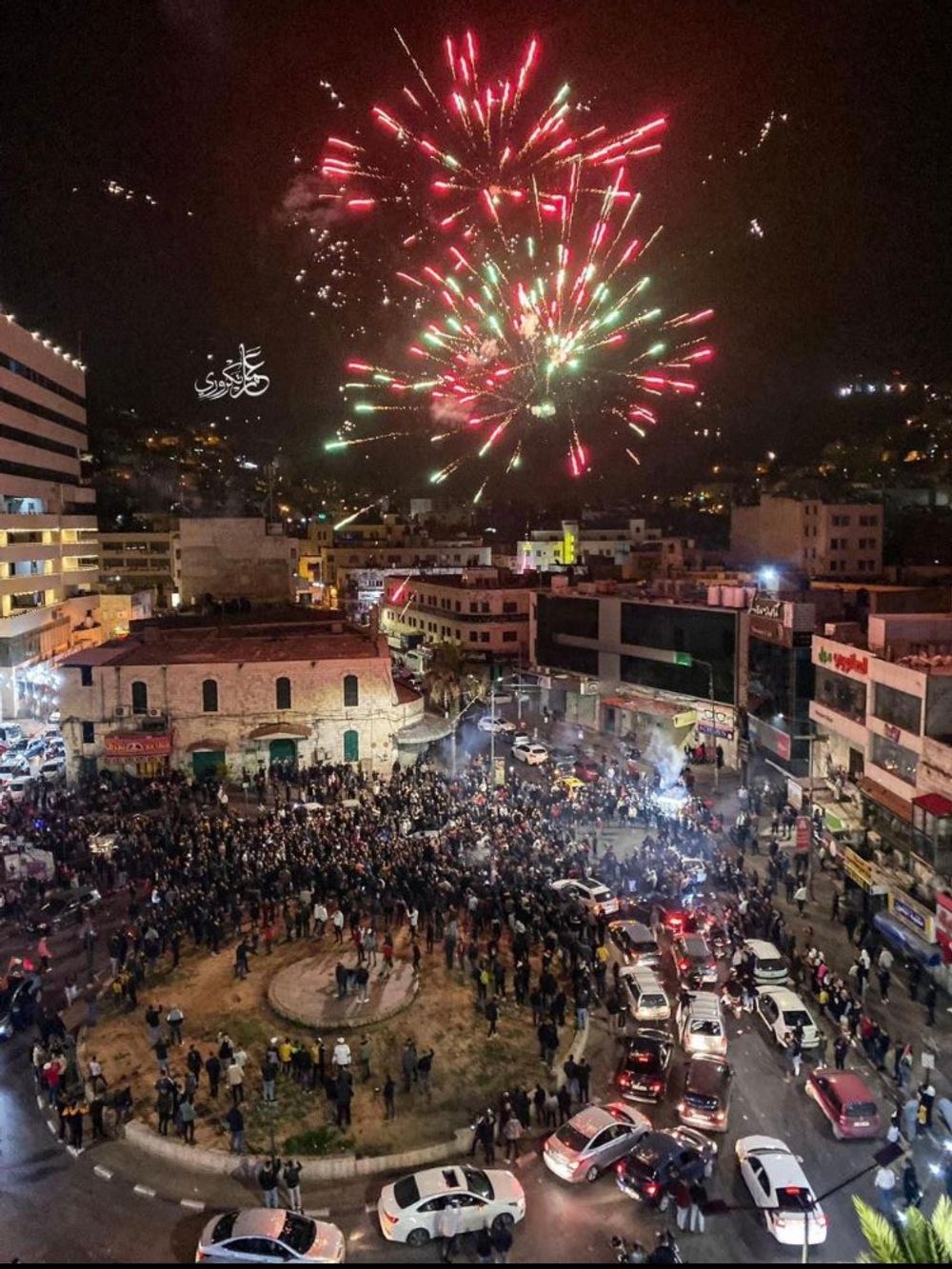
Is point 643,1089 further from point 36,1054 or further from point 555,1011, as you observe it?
point 36,1054

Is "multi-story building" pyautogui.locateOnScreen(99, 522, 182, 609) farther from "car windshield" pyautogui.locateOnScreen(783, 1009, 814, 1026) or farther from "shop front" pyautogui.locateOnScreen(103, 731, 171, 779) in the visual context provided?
"car windshield" pyautogui.locateOnScreen(783, 1009, 814, 1026)

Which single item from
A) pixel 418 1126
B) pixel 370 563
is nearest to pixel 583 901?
pixel 418 1126

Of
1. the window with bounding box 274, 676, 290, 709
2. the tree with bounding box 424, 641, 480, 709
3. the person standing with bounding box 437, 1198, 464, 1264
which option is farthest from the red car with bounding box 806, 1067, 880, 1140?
the tree with bounding box 424, 641, 480, 709

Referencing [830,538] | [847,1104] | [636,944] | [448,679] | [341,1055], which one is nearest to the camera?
[847,1104]

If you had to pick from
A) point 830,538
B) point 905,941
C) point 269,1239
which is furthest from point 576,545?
point 269,1239

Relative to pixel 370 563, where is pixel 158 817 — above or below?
below

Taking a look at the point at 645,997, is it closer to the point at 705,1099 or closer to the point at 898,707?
the point at 705,1099

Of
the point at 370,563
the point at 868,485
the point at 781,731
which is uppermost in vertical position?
the point at 868,485
